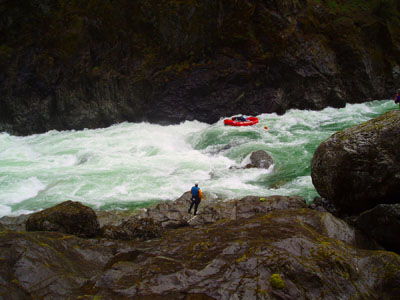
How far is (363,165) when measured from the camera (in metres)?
8.00

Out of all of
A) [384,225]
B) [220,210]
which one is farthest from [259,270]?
[220,210]

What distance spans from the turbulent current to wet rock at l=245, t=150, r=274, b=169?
1.36ft

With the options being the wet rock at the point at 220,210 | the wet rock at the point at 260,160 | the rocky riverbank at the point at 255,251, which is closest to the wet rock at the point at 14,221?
the rocky riverbank at the point at 255,251

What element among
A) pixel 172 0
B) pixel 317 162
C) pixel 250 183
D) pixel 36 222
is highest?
pixel 172 0

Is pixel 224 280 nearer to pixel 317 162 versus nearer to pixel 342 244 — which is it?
pixel 342 244

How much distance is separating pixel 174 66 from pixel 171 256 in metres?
26.2

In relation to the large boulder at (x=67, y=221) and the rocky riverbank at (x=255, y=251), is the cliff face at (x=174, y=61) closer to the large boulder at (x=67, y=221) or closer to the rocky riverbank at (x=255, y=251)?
the rocky riverbank at (x=255, y=251)

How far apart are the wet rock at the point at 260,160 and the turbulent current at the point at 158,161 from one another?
16.3 inches

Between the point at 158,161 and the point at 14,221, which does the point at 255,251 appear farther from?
the point at 158,161

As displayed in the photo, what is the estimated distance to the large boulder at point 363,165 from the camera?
25.2 ft

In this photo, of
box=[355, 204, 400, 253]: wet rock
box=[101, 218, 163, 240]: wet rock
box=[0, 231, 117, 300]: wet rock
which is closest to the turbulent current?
box=[101, 218, 163, 240]: wet rock

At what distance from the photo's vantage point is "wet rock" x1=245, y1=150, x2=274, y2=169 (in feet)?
55.4

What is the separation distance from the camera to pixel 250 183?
15.1 m

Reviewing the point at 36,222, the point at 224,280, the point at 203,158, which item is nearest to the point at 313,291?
the point at 224,280
